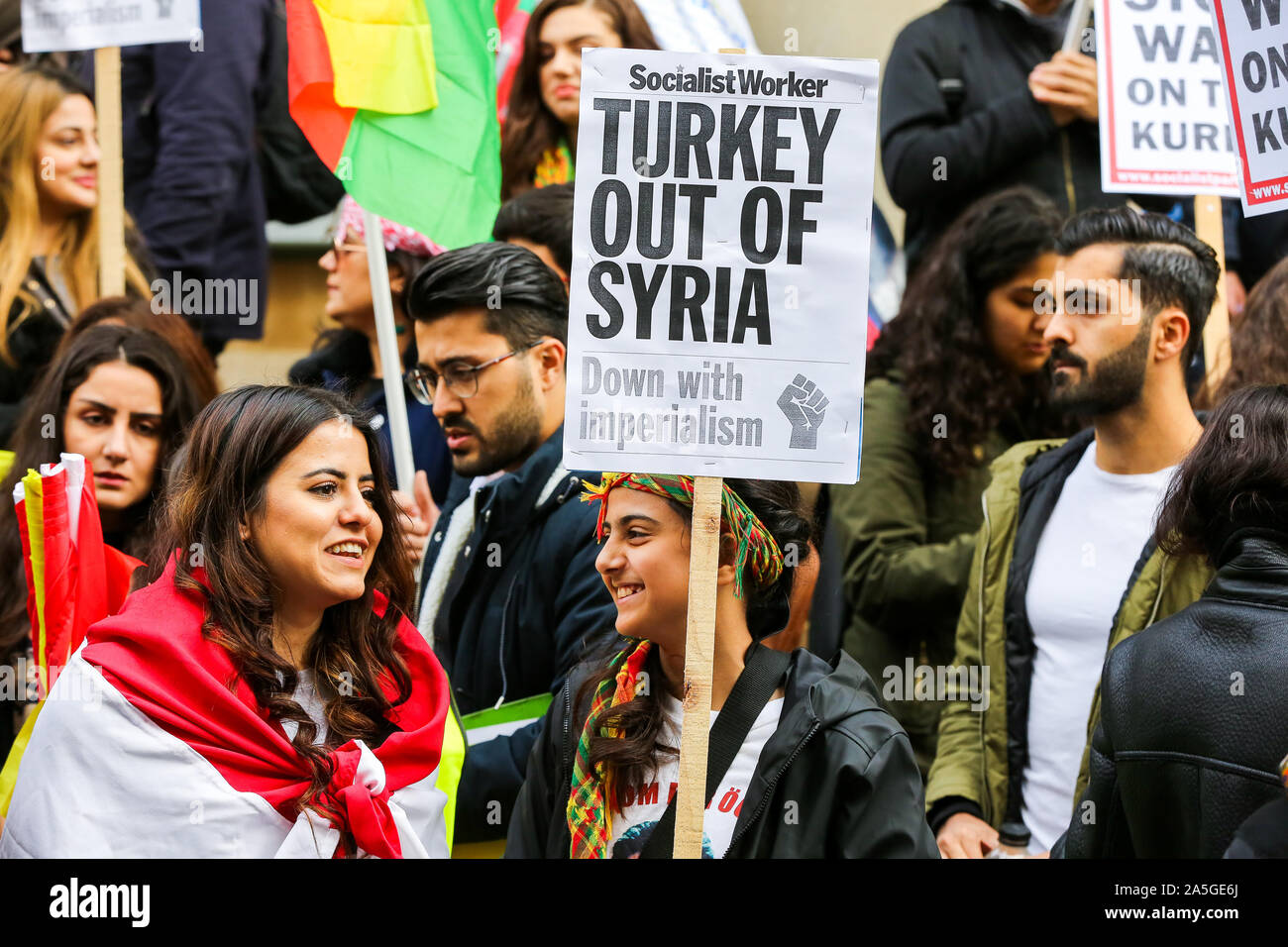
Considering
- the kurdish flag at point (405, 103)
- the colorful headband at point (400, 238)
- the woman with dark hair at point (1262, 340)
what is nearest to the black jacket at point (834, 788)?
the woman with dark hair at point (1262, 340)

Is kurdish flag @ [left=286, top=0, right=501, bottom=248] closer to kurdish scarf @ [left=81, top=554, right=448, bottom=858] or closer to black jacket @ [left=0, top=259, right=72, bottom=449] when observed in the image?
Result: black jacket @ [left=0, top=259, right=72, bottom=449]

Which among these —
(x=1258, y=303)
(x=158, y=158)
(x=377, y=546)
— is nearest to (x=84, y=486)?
(x=377, y=546)

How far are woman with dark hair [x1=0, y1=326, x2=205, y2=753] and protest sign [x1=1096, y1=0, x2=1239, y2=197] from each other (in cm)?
271

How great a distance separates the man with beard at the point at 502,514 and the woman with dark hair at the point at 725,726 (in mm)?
496

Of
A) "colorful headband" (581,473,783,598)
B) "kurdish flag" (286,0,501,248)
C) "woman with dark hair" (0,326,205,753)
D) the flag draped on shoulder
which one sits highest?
"kurdish flag" (286,0,501,248)

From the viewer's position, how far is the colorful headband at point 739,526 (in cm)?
349

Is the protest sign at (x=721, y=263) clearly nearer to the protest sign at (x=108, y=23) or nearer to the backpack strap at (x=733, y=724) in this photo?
the backpack strap at (x=733, y=724)

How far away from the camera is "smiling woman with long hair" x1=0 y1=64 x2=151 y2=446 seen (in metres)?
5.11

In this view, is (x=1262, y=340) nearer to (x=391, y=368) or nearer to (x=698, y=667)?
(x=698, y=667)

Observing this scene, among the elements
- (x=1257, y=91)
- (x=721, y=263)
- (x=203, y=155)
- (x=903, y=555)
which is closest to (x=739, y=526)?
(x=721, y=263)

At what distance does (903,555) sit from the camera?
482 centimetres

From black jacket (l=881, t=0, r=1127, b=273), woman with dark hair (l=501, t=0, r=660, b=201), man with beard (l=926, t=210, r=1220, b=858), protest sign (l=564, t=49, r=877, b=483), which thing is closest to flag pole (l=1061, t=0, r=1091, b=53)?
black jacket (l=881, t=0, r=1127, b=273)

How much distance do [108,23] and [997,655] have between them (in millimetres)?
3061

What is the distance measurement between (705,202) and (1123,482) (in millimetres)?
1560
